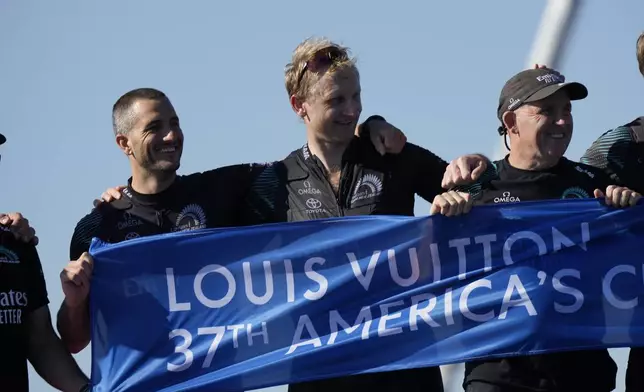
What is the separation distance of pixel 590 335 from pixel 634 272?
0.59 m

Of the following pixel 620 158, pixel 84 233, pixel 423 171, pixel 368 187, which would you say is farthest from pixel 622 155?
pixel 84 233

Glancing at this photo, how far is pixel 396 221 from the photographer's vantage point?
10.1 m

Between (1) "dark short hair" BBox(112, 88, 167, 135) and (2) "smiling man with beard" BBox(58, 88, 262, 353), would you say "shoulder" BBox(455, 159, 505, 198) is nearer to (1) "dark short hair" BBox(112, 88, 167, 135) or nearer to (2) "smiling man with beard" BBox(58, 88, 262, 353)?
(2) "smiling man with beard" BBox(58, 88, 262, 353)

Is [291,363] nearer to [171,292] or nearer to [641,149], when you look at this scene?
[171,292]

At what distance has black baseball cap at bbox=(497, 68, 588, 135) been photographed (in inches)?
403

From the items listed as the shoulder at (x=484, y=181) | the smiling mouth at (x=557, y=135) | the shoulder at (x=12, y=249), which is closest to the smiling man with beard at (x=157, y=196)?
the shoulder at (x=12, y=249)

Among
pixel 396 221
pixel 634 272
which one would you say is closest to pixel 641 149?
pixel 634 272

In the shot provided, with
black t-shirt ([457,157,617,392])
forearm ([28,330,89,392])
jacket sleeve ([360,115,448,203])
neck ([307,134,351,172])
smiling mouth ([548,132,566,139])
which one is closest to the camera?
black t-shirt ([457,157,617,392])

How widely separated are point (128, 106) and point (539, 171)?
3.23m

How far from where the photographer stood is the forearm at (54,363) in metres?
9.99

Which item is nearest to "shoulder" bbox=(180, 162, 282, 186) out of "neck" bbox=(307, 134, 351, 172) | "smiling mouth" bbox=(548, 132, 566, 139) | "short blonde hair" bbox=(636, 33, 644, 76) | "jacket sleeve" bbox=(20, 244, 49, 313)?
"neck" bbox=(307, 134, 351, 172)

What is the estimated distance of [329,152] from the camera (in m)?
10.6

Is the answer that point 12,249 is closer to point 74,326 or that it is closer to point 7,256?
point 7,256

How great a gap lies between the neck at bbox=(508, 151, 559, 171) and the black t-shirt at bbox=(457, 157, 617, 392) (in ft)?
0.11
